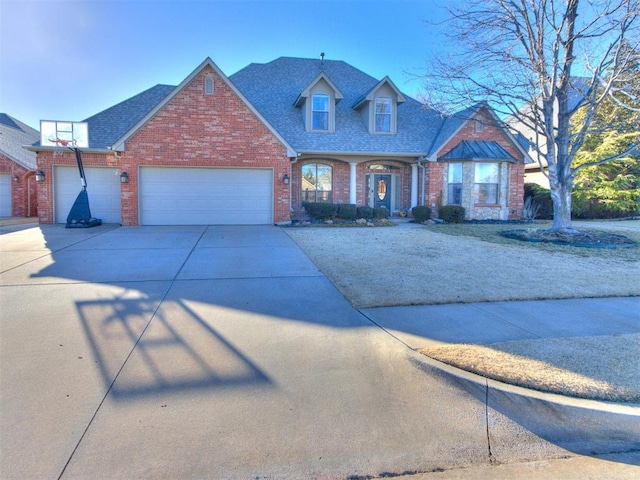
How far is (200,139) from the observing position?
14969 mm

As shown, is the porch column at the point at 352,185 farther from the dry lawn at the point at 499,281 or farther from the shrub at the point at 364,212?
the dry lawn at the point at 499,281

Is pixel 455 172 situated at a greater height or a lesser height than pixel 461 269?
greater

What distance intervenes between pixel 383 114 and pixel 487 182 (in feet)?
19.4

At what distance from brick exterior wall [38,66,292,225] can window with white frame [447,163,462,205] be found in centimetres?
799

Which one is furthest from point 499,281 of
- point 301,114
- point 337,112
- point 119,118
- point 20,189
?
point 20,189

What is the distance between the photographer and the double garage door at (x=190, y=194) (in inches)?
597

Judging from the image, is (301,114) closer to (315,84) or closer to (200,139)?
(315,84)

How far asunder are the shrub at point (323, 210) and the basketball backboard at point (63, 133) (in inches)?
381

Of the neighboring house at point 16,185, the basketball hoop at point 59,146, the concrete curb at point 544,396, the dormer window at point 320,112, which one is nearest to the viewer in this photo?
the concrete curb at point 544,396

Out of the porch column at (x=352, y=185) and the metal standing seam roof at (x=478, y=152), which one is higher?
the metal standing seam roof at (x=478, y=152)

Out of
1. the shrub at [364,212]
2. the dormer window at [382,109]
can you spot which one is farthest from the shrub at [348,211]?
the dormer window at [382,109]

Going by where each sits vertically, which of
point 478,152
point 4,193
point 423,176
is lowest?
point 4,193

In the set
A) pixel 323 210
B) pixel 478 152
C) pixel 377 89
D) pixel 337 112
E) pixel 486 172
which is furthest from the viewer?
pixel 337 112

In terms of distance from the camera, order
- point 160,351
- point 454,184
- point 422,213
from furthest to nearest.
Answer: point 454,184, point 422,213, point 160,351
